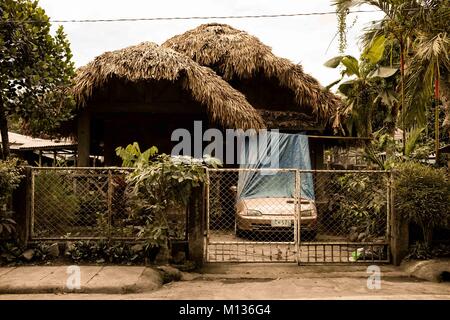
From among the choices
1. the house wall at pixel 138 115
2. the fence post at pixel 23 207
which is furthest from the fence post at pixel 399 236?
the house wall at pixel 138 115

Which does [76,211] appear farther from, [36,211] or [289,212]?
[289,212]

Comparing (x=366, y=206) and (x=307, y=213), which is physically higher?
(x=366, y=206)

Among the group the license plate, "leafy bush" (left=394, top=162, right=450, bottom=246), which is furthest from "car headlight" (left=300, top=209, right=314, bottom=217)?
"leafy bush" (left=394, top=162, right=450, bottom=246)

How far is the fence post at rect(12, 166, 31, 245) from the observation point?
20.6ft

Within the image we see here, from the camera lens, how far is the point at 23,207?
6.34 meters

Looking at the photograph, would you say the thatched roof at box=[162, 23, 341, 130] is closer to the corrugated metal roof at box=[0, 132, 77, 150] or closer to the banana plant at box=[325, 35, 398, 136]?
the banana plant at box=[325, 35, 398, 136]

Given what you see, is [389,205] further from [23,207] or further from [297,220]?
[23,207]

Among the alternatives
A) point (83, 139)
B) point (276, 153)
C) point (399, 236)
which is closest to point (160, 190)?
point (399, 236)

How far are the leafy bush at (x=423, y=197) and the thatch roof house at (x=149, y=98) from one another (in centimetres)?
402

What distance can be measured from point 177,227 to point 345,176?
4507 millimetres

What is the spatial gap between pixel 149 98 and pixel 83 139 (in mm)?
1886

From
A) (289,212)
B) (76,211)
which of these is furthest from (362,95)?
(76,211)

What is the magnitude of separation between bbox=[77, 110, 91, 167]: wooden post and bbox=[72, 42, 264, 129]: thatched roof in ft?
2.35

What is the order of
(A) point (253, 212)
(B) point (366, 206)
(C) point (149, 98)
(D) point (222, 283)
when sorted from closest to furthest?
(D) point (222, 283), (B) point (366, 206), (A) point (253, 212), (C) point (149, 98)
